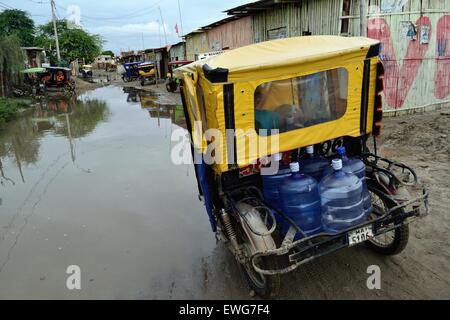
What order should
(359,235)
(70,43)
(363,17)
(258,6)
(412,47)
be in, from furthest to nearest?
1. (70,43)
2. (258,6)
3. (412,47)
4. (363,17)
5. (359,235)

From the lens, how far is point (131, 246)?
452 centimetres

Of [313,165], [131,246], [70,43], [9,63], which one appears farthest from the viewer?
[70,43]

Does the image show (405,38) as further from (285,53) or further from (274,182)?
(274,182)

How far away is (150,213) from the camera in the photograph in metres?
5.47

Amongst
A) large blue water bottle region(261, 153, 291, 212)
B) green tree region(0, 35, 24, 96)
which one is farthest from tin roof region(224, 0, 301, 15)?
green tree region(0, 35, 24, 96)

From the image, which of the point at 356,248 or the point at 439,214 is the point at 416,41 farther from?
the point at 356,248

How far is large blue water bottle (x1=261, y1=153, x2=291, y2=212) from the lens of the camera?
3.34 metres

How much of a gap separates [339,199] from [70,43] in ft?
163

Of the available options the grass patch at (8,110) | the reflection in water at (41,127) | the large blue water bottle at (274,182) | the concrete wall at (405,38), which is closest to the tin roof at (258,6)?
the concrete wall at (405,38)

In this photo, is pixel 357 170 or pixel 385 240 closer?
pixel 357 170

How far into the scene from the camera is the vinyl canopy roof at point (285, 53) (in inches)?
113

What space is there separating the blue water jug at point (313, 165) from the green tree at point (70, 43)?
46683 millimetres

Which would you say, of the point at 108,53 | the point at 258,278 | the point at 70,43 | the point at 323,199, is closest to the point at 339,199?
the point at 323,199

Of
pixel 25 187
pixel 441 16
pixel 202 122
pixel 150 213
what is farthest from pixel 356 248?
pixel 441 16
